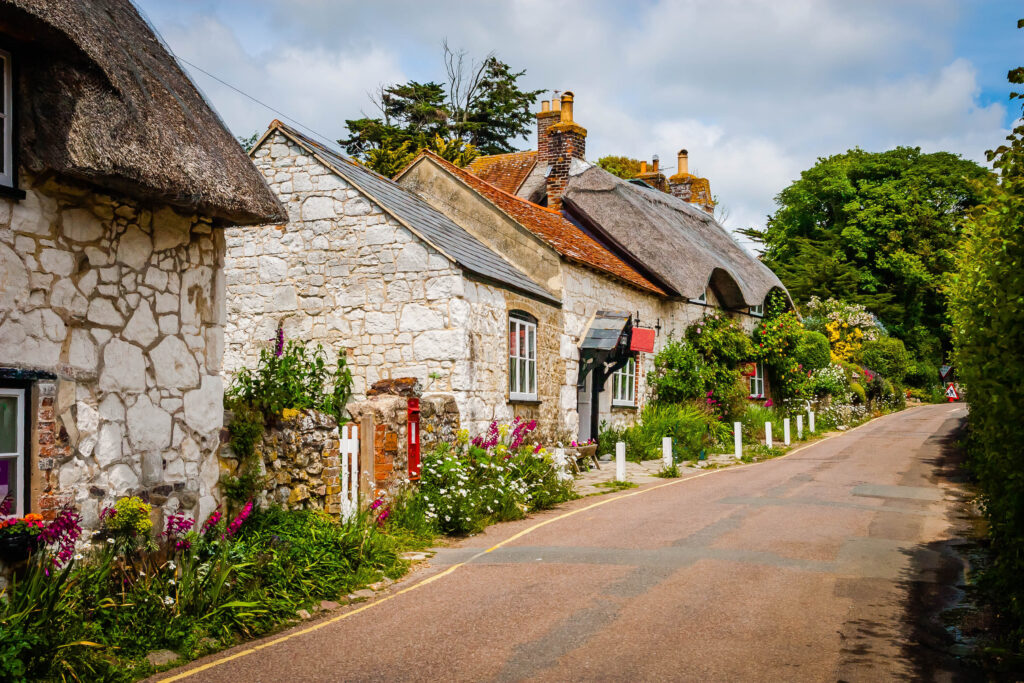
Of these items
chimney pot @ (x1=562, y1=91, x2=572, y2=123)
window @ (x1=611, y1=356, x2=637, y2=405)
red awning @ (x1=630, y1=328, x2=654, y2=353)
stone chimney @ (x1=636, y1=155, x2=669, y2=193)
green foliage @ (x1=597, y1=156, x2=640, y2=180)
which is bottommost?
window @ (x1=611, y1=356, x2=637, y2=405)

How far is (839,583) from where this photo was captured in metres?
8.22

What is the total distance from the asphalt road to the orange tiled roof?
679 cm

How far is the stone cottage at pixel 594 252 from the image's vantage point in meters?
17.9

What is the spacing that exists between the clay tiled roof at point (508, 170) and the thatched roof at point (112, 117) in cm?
1674

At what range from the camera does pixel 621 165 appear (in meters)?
41.6

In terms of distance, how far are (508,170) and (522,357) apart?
11077 mm

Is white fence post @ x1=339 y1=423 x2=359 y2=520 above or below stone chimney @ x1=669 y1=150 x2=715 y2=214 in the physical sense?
below

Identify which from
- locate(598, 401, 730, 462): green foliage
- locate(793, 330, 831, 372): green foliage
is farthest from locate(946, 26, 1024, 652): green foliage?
locate(793, 330, 831, 372): green foliage

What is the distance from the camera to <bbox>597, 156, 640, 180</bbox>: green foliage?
4062cm

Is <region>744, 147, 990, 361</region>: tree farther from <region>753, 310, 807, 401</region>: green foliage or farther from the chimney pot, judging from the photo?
the chimney pot

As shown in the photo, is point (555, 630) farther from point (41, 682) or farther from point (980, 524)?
point (980, 524)

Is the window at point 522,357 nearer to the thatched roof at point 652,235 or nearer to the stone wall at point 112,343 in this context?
the thatched roof at point 652,235

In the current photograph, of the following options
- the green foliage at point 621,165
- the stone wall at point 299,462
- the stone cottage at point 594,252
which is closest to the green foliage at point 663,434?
the stone cottage at point 594,252

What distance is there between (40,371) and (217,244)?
2.35 metres
